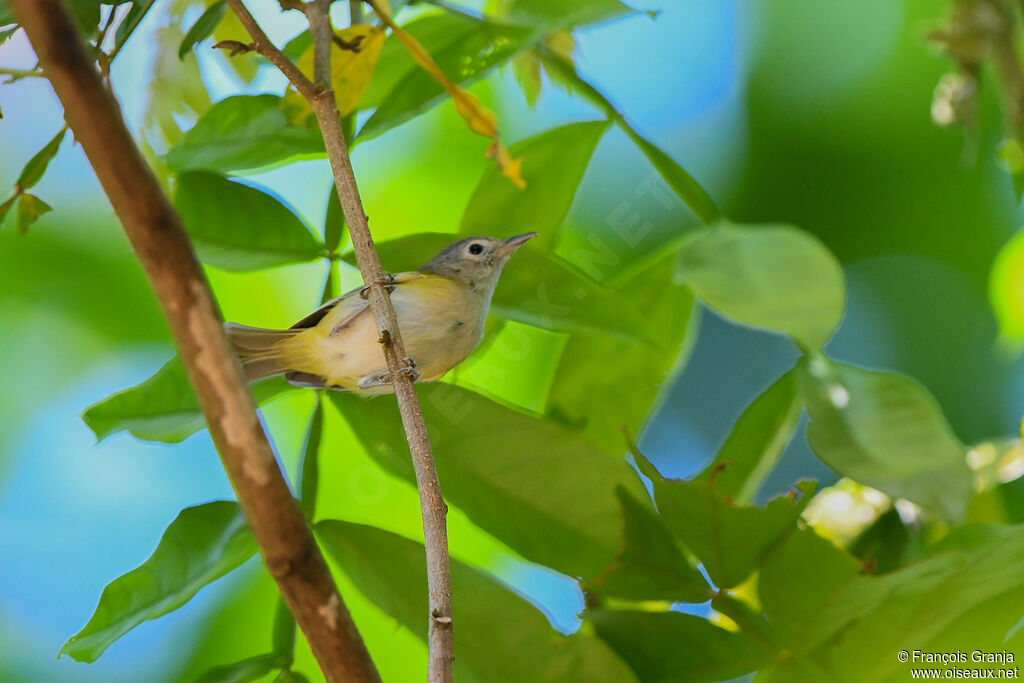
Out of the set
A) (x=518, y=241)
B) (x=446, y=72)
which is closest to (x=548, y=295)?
(x=518, y=241)

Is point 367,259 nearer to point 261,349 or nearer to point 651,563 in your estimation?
point 651,563

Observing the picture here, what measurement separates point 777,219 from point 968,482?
1.37 m

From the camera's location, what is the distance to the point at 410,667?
38.5 inches

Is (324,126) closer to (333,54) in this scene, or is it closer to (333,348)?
(333,54)

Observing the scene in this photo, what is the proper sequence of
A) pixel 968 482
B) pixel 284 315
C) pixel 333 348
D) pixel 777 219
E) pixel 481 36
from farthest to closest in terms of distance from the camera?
pixel 777 219
pixel 284 315
pixel 333 348
pixel 481 36
pixel 968 482

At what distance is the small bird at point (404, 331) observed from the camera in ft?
2.40

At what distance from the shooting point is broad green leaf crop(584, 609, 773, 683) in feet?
1.46

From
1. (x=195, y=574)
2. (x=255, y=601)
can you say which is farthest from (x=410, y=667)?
(x=195, y=574)

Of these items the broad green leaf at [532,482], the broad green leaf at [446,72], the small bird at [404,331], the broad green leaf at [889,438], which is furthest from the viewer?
the small bird at [404,331]

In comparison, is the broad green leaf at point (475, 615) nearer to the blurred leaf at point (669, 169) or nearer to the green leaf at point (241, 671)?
the green leaf at point (241, 671)

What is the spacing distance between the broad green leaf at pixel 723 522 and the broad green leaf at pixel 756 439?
10cm

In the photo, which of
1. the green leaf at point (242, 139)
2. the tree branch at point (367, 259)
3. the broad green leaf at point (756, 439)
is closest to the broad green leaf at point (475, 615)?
the tree branch at point (367, 259)

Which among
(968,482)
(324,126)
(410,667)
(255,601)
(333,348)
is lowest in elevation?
(410,667)

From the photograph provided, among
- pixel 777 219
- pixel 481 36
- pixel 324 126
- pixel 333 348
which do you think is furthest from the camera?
pixel 777 219
